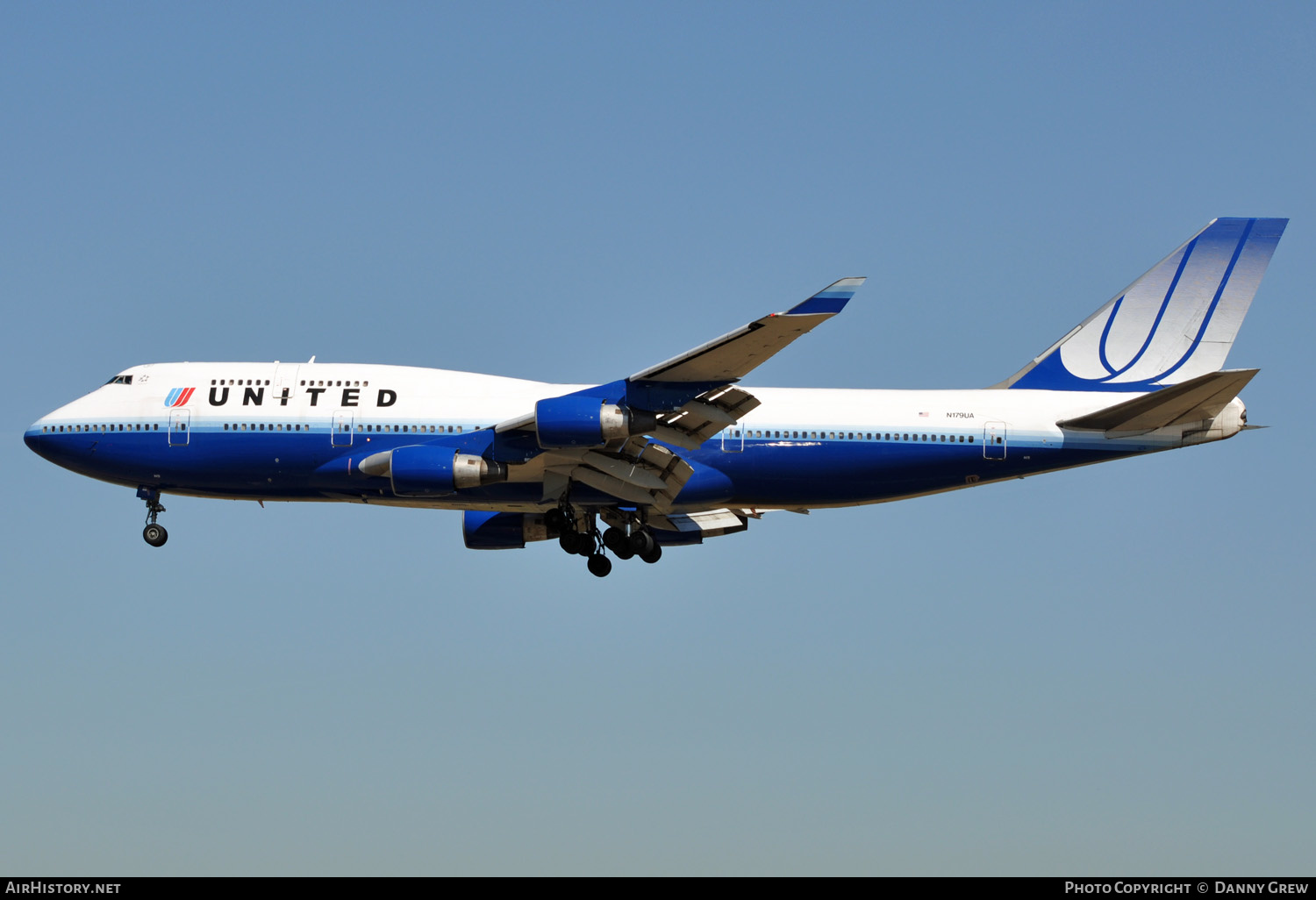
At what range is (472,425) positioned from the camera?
37562mm

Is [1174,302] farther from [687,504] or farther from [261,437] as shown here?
[261,437]

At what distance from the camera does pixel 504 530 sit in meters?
41.6

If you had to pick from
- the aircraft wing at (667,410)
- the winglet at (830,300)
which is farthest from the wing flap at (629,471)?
the winglet at (830,300)

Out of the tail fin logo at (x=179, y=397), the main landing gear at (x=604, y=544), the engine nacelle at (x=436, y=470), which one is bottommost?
the main landing gear at (x=604, y=544)

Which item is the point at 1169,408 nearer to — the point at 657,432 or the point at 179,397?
the point at 657,432

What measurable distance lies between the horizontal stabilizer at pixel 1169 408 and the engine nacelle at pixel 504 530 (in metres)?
14.0

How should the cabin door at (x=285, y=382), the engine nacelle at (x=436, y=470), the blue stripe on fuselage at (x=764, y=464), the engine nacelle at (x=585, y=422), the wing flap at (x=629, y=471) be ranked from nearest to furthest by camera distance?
the engine nacelle at (x=585, y=422), the engine nacelle at (x=436, y=470), the wing flap at (x=629, y=471), the blue stripe on fuselage at (x=764, y=464), the cabin door at (x=285, y=382)

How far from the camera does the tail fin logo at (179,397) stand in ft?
127

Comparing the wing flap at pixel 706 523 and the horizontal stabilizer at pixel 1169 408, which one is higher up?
the horizontal stabilizer at pixel 1169 408

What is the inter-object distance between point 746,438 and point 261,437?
1184cm

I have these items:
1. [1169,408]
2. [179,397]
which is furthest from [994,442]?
[179,397]

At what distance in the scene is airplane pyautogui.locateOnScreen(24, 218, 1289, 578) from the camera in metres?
36.3

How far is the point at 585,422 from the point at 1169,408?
45.4 ft

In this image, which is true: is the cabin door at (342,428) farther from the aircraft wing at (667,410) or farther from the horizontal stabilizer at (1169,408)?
the horizontal stabilizer at (1169,408)
